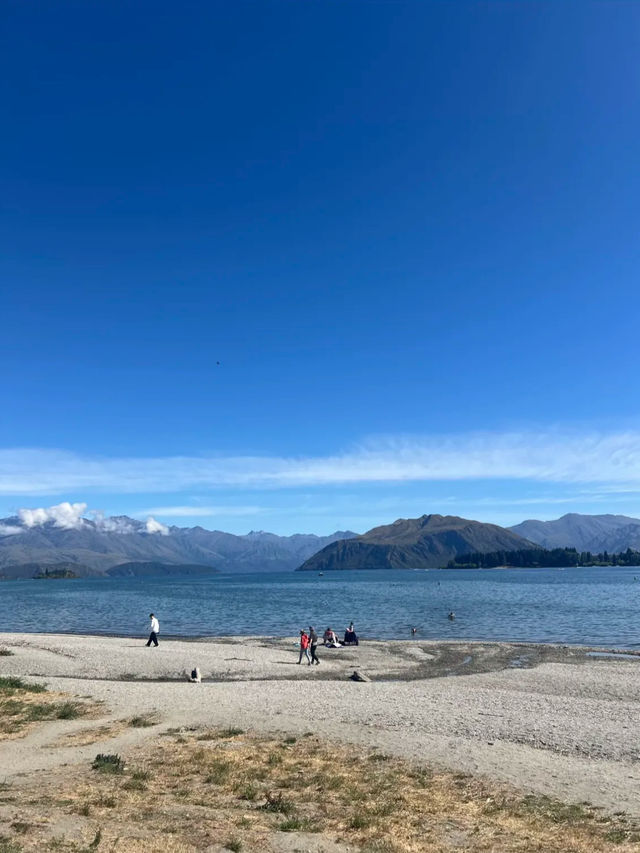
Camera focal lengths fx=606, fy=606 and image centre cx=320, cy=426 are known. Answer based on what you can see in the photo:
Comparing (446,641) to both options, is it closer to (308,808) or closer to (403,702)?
(403,702)

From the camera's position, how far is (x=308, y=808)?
14398 mm

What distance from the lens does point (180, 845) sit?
1136 cm

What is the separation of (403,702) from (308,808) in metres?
14.8

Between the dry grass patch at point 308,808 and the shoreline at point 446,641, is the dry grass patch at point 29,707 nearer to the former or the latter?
the dry grass patch at point 308,808

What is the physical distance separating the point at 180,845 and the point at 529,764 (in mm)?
11892

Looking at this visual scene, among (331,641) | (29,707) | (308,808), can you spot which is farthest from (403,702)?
(331,641)

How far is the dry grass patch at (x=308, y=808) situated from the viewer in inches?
480

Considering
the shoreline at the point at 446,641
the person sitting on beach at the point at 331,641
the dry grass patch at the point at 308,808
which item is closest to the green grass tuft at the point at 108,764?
the dry grass patch at the point at 308,808

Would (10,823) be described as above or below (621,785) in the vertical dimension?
above

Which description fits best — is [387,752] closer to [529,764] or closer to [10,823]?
[529,764]

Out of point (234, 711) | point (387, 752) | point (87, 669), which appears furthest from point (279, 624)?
point (387, 752)

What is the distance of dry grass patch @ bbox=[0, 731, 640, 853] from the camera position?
12.2 m

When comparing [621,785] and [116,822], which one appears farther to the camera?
[621,785]

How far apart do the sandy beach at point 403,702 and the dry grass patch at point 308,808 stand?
181 cm
